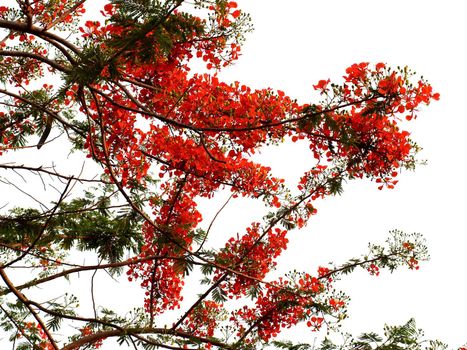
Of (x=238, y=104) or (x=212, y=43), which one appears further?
(x=212, y=43)

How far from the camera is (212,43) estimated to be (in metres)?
4.14

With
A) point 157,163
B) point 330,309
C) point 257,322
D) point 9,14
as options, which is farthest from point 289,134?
point 9,14

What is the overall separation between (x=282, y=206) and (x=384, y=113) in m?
1.68

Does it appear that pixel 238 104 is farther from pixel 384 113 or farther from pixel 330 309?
pixel 330 309

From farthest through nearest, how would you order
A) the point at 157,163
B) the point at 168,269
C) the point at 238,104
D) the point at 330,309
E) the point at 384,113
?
1. the point at 168,269
2. the point at 330,309
3. the point at 157,163
4. the point at 238,104
5. the point at 384,113

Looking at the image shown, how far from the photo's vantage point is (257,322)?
183 inches

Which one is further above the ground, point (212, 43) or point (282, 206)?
point (212, 43)

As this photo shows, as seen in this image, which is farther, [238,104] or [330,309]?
[330,309]

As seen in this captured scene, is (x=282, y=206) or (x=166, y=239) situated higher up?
(x=282, y=206)

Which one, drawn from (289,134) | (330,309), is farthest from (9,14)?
(330,309)

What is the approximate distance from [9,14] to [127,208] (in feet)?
6.83

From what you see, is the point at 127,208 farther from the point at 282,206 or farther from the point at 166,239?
the point at 282,206

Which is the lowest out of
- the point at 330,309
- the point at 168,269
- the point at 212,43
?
the point at 330,309

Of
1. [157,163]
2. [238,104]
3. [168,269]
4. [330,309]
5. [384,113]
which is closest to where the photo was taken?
[384,113]
